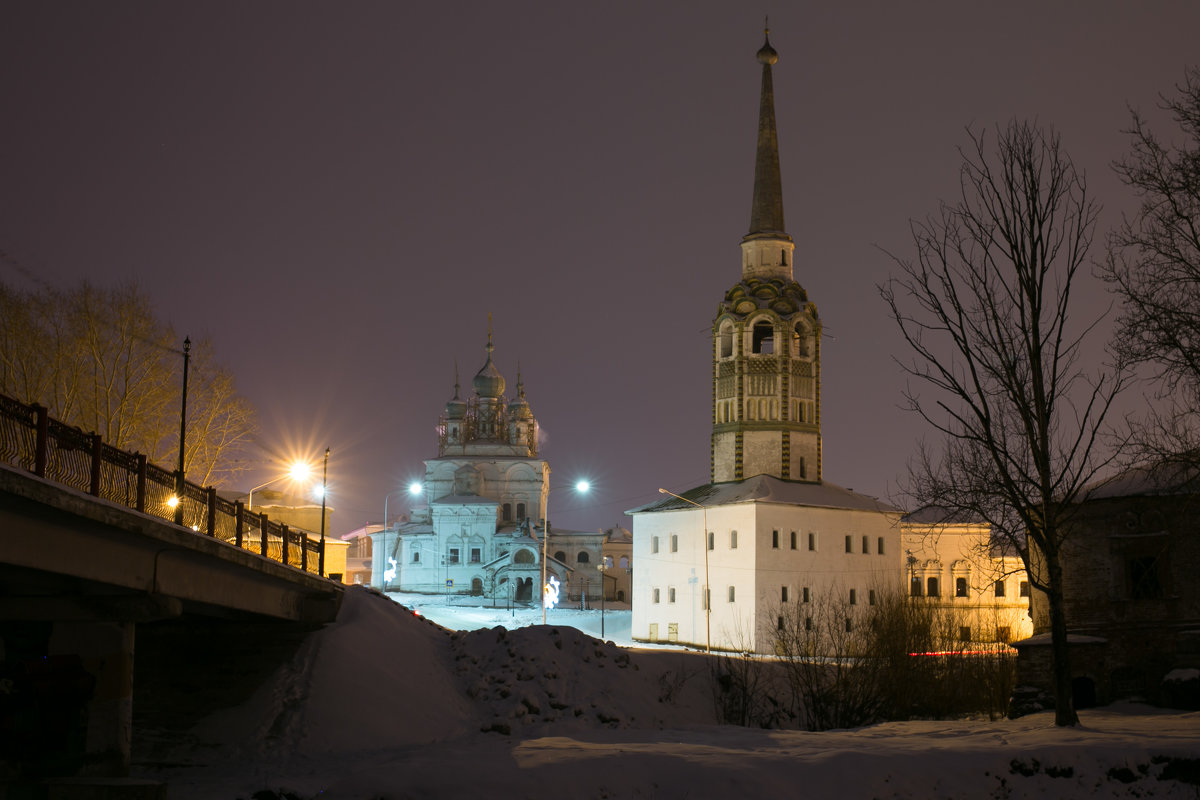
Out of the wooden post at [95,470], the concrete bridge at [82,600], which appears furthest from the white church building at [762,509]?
the wooden post at [95,470]

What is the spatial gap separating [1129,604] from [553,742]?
17583 millimetres

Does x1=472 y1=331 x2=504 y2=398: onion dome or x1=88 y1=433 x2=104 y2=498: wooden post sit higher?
x1=472 y1=331 x2=504 y2=398: onion dome

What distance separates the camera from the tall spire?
75812mm

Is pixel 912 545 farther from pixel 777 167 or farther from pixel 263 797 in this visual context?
pixel 263 797

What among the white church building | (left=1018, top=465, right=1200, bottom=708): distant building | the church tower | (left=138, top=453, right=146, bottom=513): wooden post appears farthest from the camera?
the church tower

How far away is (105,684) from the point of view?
67.5 feet

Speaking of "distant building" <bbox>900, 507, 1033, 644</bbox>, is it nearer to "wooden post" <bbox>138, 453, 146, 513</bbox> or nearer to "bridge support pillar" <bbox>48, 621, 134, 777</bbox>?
"bridge support pillar" <bbox>48, 621, 134, 777</bbox>

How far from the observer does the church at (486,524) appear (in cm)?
11300

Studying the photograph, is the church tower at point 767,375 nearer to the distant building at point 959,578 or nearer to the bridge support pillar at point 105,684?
the distant building at point 959,578

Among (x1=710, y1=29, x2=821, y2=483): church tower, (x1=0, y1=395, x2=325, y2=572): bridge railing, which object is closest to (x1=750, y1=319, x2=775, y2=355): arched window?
(x1=710, y1=29, x2=821, y2=483): church tower

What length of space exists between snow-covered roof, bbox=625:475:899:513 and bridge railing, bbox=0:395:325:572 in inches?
1715

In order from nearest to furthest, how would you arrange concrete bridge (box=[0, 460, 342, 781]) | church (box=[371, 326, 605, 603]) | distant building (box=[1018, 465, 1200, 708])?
concrete bridge (box=[0, 460, 342, 781]), distant building (box=[1018, 465, 1200, 708]), church (box=[371, 326, 605, 603])

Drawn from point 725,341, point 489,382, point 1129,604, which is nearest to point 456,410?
point 489,382

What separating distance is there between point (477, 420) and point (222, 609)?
106677 mm
